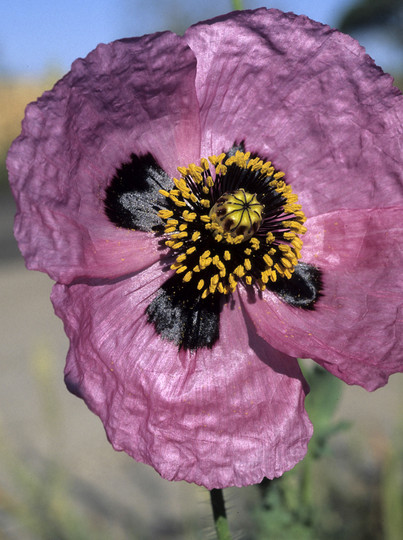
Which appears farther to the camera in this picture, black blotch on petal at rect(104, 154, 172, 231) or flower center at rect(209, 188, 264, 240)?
black blotch on petal at rect(104, 154, 172, 231)

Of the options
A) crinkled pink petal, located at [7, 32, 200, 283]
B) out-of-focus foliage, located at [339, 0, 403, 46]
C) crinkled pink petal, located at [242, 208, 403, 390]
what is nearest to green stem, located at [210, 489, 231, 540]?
crinkled pink petal, located at [242, 208, 403, 390]

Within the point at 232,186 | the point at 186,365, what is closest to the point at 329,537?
the point at 186,365

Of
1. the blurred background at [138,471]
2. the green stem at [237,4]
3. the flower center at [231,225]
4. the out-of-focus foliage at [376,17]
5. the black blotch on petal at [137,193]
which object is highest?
the out-of-focus foliage at [376,17]

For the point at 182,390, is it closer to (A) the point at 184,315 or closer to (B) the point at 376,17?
(A) the point at 184,315

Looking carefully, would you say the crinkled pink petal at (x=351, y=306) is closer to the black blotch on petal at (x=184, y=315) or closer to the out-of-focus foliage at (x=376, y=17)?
the black blotch on petal at (x=184, y=315)

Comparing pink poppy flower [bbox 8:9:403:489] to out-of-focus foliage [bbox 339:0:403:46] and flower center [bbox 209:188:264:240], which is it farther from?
out-of-focus foliage [bbox 339:0:403:46]

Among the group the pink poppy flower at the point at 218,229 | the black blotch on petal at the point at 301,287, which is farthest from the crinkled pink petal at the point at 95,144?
the black blotch on petal at the point at 301,287

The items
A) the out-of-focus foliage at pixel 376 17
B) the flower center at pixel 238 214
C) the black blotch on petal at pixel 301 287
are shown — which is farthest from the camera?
the out-of-focus foliage at pixel 376 17

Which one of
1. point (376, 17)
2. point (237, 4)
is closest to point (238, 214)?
point (237, 4)
